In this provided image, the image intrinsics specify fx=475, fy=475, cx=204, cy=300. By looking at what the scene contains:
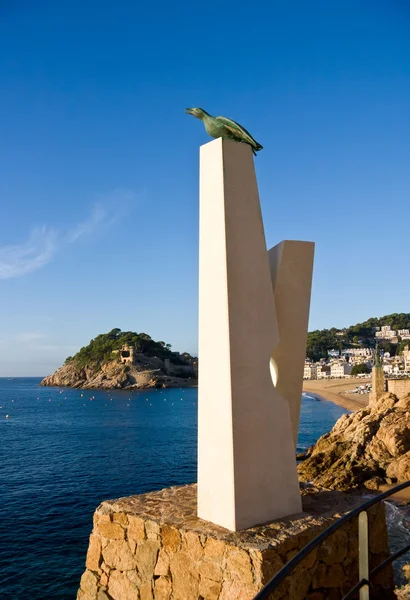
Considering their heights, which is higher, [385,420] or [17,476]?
[385,420]

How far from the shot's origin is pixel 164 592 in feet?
18.2

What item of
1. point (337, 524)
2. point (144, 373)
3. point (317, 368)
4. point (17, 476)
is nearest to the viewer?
A: point (337, 524)

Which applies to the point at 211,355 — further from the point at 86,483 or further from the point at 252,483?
the point at 86,483

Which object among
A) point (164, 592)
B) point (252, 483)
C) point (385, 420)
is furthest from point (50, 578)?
point (385, 420)

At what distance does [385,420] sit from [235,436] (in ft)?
62.4

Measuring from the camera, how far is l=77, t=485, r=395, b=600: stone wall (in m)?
4.95

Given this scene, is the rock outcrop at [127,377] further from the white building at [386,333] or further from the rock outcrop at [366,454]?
the rock outcrop at [366,454]

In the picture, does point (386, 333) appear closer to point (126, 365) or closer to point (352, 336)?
point (352, 336)

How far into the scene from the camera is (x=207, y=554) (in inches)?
204

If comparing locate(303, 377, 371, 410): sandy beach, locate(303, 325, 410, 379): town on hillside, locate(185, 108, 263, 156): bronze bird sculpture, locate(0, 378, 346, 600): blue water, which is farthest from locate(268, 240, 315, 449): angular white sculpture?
locate(303, 325, 410, 379): town on hillside

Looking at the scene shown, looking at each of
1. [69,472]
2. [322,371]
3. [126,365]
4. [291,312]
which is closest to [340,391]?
[322,371]

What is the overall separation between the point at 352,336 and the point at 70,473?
403ft

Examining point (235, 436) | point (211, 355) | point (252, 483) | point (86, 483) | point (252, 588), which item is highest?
point (211, 355)

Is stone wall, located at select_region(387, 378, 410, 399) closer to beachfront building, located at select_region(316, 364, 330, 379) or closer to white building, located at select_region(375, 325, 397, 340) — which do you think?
beachfront building, located at select_region(316, 364, 330, 379)
